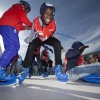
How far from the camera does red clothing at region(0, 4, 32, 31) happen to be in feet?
8.65

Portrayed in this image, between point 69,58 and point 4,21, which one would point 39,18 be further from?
point 69,58

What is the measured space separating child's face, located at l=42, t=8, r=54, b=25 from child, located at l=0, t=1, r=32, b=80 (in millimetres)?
301

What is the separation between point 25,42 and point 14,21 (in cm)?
56

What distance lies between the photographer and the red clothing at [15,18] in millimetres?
2636

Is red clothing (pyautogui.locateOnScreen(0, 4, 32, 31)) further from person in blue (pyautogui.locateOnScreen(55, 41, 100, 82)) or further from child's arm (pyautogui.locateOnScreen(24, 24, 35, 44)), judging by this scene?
person in blue (pyautogui.locateOnScreen(55, 41, 100, 82))

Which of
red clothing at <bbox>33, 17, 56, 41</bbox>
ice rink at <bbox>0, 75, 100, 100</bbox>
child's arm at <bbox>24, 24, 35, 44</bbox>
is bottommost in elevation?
ice rink at <bbox>0, 75, 100, 100</bbox>

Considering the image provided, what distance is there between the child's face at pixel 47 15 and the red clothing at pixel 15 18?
0.32 m

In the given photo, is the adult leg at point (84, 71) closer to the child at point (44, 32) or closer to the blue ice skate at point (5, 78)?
the child at point (44, 32)

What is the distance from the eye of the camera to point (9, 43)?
249 centimetres

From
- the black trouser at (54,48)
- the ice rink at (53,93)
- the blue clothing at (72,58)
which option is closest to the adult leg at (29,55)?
the black trouser at (54,48)

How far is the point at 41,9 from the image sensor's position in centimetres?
297

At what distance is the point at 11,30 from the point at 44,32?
0.72 meters

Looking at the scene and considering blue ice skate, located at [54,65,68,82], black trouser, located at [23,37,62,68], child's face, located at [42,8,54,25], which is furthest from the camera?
black trouser, located at [23,37,62,68]

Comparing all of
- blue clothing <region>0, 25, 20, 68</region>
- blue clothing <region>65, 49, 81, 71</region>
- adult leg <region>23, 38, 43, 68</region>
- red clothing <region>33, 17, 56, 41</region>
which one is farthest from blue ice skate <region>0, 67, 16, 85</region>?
blue clothing <region>65, 49, 81, 71</region>
